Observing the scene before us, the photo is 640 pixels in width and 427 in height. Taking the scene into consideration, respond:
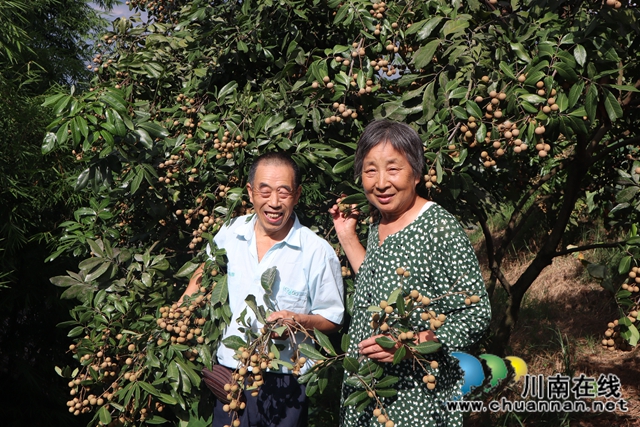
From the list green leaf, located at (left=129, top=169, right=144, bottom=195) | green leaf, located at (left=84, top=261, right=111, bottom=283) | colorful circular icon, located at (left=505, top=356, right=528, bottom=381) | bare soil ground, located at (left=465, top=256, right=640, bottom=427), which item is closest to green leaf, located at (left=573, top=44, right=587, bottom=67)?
green leaf, located at (left=129, top=169, right=144, bottom=195)

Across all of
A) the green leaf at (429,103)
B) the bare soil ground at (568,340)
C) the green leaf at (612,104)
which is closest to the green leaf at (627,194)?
the green leaf at (612,104)

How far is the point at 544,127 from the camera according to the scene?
5.99ft

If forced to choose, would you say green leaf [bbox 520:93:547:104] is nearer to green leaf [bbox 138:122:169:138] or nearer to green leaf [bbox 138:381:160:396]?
green leaf [bbox 138:122:169:138]

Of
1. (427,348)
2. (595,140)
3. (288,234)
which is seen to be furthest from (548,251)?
(427,348)

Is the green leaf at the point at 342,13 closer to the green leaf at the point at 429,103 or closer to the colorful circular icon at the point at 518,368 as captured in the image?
the green leaf at the point at 429,103

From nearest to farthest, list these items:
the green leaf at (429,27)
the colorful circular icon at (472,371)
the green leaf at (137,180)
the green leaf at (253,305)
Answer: the green leaf at (253,305), the green leaf at (429,27), the green leaf at (137,180), the colorful circular icon at (472,371)

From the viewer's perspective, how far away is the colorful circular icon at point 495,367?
3393 millimetres

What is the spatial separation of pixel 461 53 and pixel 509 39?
0.18 m

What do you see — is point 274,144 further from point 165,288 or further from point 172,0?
point 172,0

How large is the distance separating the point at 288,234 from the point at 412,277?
1.57 feet

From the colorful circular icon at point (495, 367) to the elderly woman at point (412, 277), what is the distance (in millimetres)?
1616

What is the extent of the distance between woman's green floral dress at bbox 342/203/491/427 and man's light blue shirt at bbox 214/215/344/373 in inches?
6.7

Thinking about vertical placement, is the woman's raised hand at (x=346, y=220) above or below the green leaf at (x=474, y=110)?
below

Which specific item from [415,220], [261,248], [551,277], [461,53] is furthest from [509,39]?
[551,277]
